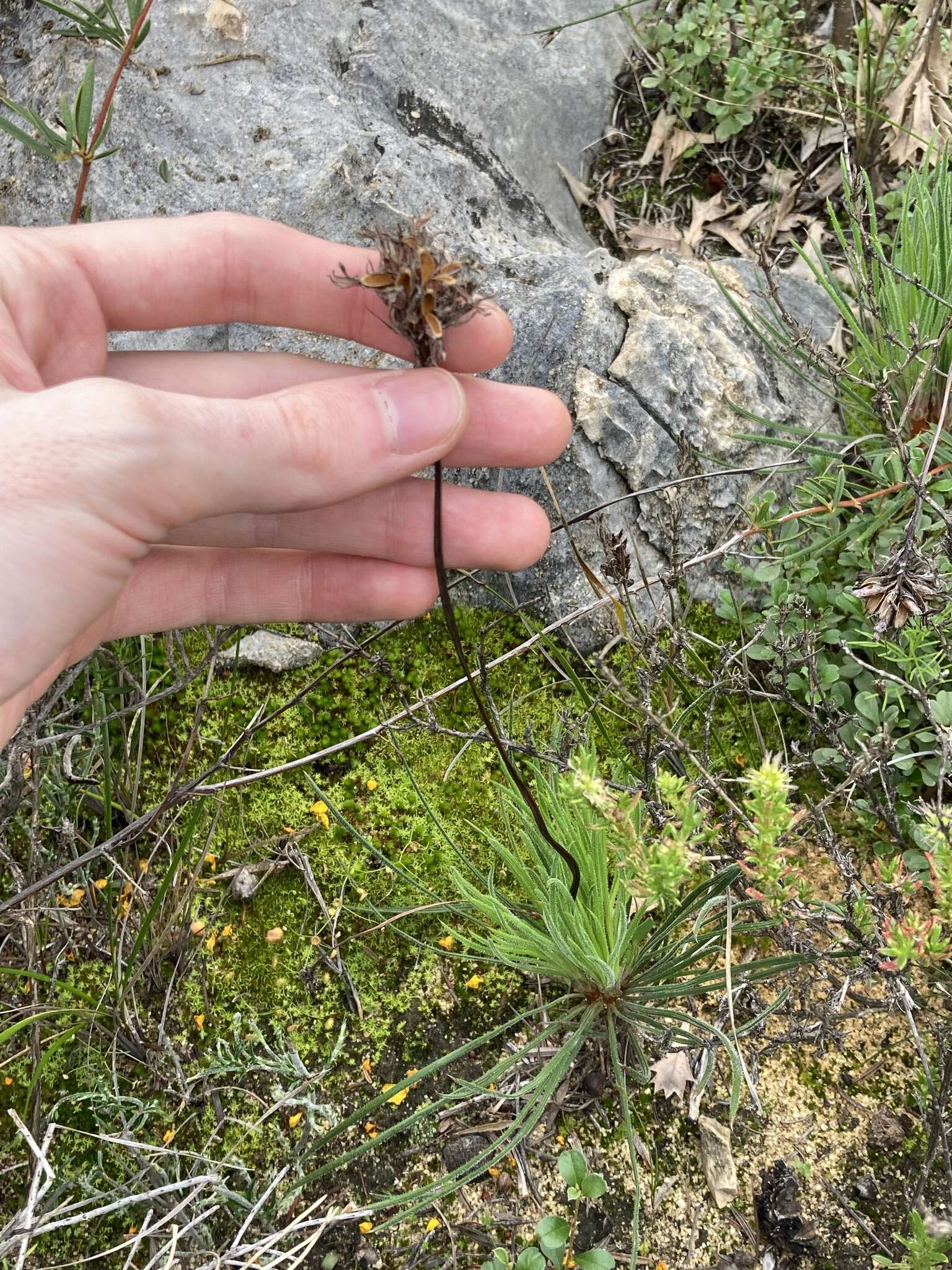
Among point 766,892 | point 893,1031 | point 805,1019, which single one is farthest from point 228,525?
point 893,1031

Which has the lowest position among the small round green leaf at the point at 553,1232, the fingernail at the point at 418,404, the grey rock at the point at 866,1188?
the grey rock at the point at 866,1188

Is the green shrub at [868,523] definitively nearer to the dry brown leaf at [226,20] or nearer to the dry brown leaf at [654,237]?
the dry brown leaf at [654,237]

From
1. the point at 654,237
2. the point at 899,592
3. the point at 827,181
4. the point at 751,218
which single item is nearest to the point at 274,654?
the point at 899,592

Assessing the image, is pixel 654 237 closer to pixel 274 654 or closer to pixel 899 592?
pixel 274 654

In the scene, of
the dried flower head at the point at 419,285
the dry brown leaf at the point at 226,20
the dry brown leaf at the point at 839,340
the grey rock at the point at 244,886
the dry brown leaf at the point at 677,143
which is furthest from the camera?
the dry brown leaf at the point at 677,143

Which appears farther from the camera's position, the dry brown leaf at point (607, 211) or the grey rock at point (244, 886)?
the dry brown leaf at point (607, 211)

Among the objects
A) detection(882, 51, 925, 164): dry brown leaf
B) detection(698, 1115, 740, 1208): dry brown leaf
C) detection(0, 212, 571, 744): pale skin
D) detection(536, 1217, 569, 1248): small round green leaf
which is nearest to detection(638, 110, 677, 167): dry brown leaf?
detection(882, 51, 925, 164): dry brown leaf

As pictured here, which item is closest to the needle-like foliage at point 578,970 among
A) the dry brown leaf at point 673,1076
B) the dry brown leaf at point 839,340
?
the dry brown leaf at point 673,1076
